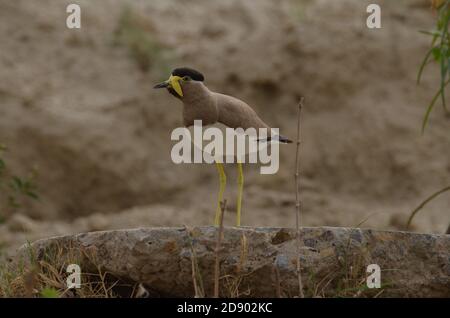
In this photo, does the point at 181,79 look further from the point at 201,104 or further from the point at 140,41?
the point at 140,41

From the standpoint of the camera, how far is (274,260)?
11.1ft

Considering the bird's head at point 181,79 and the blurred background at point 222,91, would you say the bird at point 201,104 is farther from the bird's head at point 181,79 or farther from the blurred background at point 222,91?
the blurred background at point 222,91

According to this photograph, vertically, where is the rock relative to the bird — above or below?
below

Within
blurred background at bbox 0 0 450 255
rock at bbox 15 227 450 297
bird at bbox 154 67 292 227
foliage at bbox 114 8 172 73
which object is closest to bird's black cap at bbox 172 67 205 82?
bird at bbox 154 67 292 227

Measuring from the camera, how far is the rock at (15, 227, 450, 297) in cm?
339

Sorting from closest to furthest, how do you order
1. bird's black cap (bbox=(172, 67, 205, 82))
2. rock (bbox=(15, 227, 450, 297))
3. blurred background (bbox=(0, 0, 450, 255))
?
rock (bbox=(15, 227, 450, 297))
bird's black cap (bbox=(172, 67, 205, 82))
blurred background (bbox=(0, 0, 450, 255))

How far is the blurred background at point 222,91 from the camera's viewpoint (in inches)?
335

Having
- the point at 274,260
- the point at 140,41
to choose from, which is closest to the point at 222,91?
the point at 140,41

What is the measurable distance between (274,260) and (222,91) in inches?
225

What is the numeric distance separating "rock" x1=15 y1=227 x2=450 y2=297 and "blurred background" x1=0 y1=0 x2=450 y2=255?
462 centimetres

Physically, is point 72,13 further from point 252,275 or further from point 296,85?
point 252,275

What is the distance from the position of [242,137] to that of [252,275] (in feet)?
2.13

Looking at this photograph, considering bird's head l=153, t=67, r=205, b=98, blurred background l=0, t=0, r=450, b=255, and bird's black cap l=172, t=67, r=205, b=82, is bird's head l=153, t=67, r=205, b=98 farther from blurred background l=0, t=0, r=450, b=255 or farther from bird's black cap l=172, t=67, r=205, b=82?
blurred background l=0, t=0, r=450, b=255
